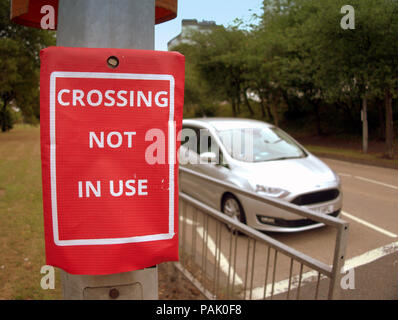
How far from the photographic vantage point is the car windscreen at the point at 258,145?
5711 mm

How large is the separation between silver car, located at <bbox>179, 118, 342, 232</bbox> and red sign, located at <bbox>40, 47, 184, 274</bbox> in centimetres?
217

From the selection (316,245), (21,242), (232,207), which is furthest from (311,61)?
(316,245)

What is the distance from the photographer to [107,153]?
100cm

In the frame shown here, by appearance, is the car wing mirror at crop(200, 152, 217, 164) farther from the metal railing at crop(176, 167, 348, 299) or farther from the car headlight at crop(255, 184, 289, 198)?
the metal railing at crop(176, 167, 348, 299)

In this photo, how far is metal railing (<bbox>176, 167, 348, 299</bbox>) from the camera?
179 cm

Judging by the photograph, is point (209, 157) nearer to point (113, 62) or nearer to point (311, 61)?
point (113, 62)

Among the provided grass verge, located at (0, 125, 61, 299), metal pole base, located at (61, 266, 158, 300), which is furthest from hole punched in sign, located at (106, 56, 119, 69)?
grass verge, located at (0, 125, 61, 299)

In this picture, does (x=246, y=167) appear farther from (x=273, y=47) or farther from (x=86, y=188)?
(x=273, y=47)

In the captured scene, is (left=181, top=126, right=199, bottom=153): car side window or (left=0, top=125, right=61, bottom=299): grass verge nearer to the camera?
(left=0, top=125, right=61, bottom=299): grass verge

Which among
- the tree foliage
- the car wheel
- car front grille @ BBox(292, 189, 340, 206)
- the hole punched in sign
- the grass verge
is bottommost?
the grass verge

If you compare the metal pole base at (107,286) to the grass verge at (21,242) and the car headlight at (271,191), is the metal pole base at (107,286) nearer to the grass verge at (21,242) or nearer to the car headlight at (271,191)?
the grass verge at (21,242)

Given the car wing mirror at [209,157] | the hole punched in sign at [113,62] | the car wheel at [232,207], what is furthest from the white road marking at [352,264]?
the car wing mirror at [209,157]

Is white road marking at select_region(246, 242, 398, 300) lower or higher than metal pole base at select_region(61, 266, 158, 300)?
lower
